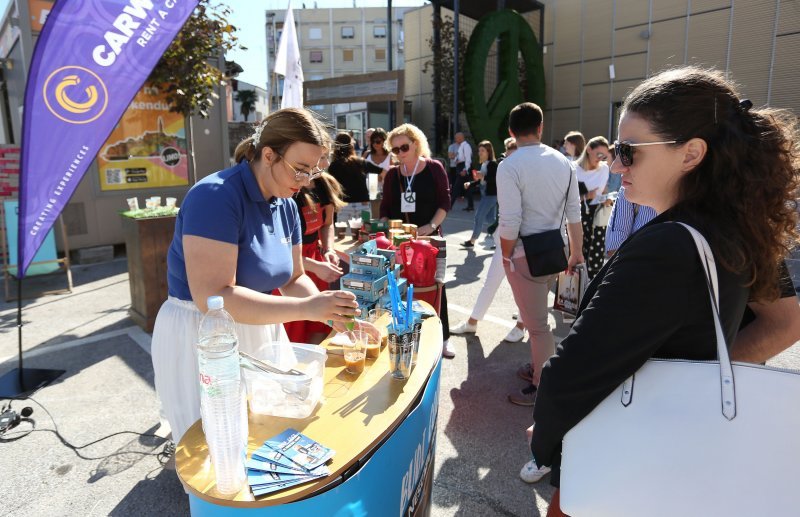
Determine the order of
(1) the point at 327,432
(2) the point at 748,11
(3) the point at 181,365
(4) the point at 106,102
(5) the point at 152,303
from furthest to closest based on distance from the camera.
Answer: (2) the point at 748,11, (5) the point at 152,303, (4) the point at 106,102, (3) the point at 181,365, (1) the point at 327,432

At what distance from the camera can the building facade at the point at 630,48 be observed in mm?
13805

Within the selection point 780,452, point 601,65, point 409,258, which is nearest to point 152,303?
point 409,258

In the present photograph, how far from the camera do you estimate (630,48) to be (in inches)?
649

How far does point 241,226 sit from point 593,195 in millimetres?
4891

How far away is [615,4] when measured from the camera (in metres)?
16.7

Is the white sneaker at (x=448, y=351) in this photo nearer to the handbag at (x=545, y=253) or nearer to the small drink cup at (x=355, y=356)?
the handbag at (x=545, y=253)

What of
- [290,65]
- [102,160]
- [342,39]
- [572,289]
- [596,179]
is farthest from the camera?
[342,39]

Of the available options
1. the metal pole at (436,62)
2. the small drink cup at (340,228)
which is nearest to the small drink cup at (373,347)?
the small drink cup at (340,228)

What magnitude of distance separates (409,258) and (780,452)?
2609 millimetres

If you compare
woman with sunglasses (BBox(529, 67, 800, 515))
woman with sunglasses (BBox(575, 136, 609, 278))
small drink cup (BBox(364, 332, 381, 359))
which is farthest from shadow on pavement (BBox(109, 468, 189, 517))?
woman with sunglasses (BBox(575, 136, 609, 278))

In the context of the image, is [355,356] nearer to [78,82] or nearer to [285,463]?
[285,463]

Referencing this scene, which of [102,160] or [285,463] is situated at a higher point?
[102,160]

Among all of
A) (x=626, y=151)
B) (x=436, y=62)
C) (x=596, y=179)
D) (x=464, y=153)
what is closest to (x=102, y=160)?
(x=596, y=179)

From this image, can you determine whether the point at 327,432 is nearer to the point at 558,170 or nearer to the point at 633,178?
the point at 633,178
